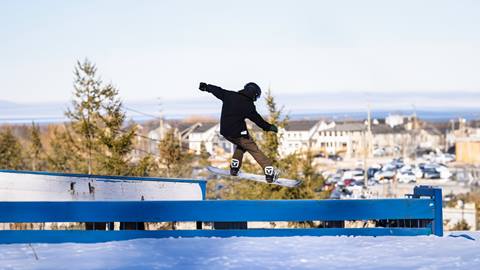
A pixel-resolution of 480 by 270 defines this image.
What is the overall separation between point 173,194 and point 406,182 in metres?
88.9

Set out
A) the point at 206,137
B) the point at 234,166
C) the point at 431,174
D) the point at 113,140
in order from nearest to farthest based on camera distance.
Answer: the point at 234,166 < the point at 113,140 < the point at 206,137 < the point at 431,174

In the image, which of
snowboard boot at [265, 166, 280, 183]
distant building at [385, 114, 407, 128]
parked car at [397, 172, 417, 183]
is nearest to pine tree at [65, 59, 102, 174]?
snowboard boot at [265, 166, 280, 183]

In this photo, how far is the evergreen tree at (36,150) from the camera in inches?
2338

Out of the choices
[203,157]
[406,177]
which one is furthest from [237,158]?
[406,177]

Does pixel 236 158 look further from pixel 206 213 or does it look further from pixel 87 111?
pixel 87 111

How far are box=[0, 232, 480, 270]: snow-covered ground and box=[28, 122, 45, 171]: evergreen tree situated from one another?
51.2m

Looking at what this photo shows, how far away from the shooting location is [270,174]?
1298cm

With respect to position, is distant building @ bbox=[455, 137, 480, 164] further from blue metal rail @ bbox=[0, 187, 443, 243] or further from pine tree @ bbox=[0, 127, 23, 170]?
blue metal rail @ bbox=[0, 187, 443, 243]

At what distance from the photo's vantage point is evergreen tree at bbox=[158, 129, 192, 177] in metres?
46.1

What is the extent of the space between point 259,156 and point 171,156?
3371 cm

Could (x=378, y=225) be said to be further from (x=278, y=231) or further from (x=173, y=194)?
(x=173, y=194)

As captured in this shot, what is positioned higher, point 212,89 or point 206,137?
point 206,137

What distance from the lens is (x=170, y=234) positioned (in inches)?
405

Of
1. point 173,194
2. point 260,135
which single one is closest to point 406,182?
point 260,135
